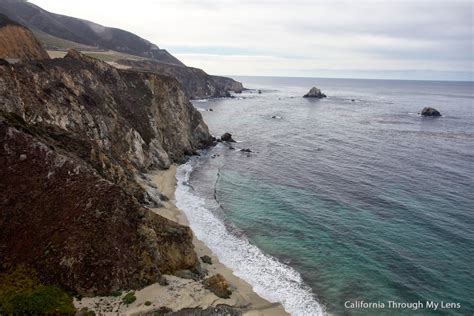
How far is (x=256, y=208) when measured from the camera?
45.6m

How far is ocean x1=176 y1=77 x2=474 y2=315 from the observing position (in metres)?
29.5

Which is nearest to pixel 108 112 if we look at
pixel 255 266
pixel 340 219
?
pixel 255 266

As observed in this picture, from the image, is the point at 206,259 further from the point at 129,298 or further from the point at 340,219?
the point at 340,219

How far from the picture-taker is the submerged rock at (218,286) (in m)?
26.4

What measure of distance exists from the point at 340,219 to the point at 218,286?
1983 cm

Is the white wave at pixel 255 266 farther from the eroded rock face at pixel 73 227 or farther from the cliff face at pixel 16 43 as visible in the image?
the cliff face at pixel 16 43

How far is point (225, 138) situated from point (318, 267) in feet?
179

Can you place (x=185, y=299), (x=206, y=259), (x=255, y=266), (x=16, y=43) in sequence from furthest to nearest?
(x=16, y=43) → (x=255, y=266) → (x=206, y=259) → (x=185, y=299)

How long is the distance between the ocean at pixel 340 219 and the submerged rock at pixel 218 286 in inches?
118

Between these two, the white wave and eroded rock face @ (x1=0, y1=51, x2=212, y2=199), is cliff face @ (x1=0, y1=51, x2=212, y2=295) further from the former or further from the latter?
the white wave

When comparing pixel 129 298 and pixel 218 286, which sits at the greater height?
pixel 129 298

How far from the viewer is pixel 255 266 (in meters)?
32.4

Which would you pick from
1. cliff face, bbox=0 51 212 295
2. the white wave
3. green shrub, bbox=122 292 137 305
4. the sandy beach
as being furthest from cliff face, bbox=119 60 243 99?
green shrub, bbox=122 292 137 305

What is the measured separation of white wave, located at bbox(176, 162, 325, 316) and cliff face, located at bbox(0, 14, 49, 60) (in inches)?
1409
